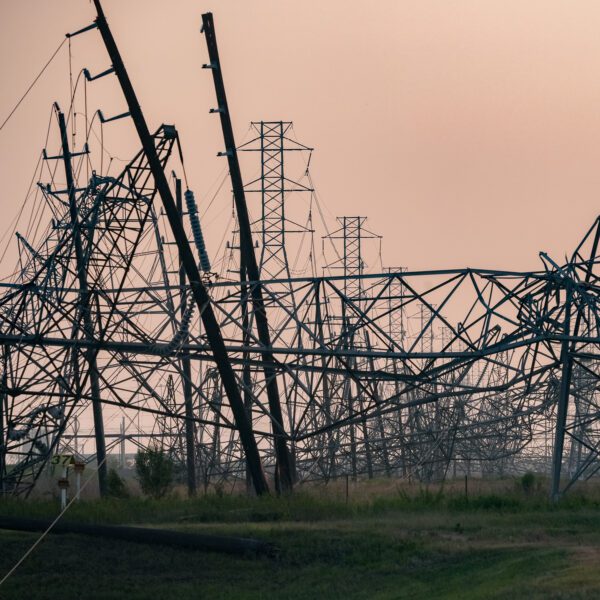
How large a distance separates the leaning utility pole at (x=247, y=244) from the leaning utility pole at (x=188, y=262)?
5.69ft

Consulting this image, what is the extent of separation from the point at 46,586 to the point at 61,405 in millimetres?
16377

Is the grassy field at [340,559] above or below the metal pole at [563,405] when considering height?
below

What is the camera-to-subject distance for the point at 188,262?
35.9 meters

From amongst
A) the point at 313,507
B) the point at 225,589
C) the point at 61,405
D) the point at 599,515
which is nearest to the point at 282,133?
the point at 61,405

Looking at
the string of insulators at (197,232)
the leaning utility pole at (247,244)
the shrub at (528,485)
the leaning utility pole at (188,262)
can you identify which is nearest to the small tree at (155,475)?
the leaning utility pole at (247,244)

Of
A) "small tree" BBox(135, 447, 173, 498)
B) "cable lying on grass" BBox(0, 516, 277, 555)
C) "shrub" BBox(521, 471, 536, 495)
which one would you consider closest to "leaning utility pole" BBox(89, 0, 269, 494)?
"small tree" BBox(135, 447, 173, 498)

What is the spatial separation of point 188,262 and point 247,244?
13.3 feet

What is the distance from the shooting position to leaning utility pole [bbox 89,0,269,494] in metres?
35.0

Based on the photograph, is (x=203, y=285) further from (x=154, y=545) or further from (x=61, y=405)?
(x=154, y=545)

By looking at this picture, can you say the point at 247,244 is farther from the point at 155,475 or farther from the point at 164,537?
the point at 164,537

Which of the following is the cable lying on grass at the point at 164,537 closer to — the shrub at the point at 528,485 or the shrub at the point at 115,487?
the shrub at the point at 115,487

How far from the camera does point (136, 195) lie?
118 ft

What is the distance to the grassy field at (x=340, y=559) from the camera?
22859mm

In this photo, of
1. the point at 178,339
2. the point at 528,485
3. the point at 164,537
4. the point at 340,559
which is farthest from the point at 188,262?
the point at 528,485
